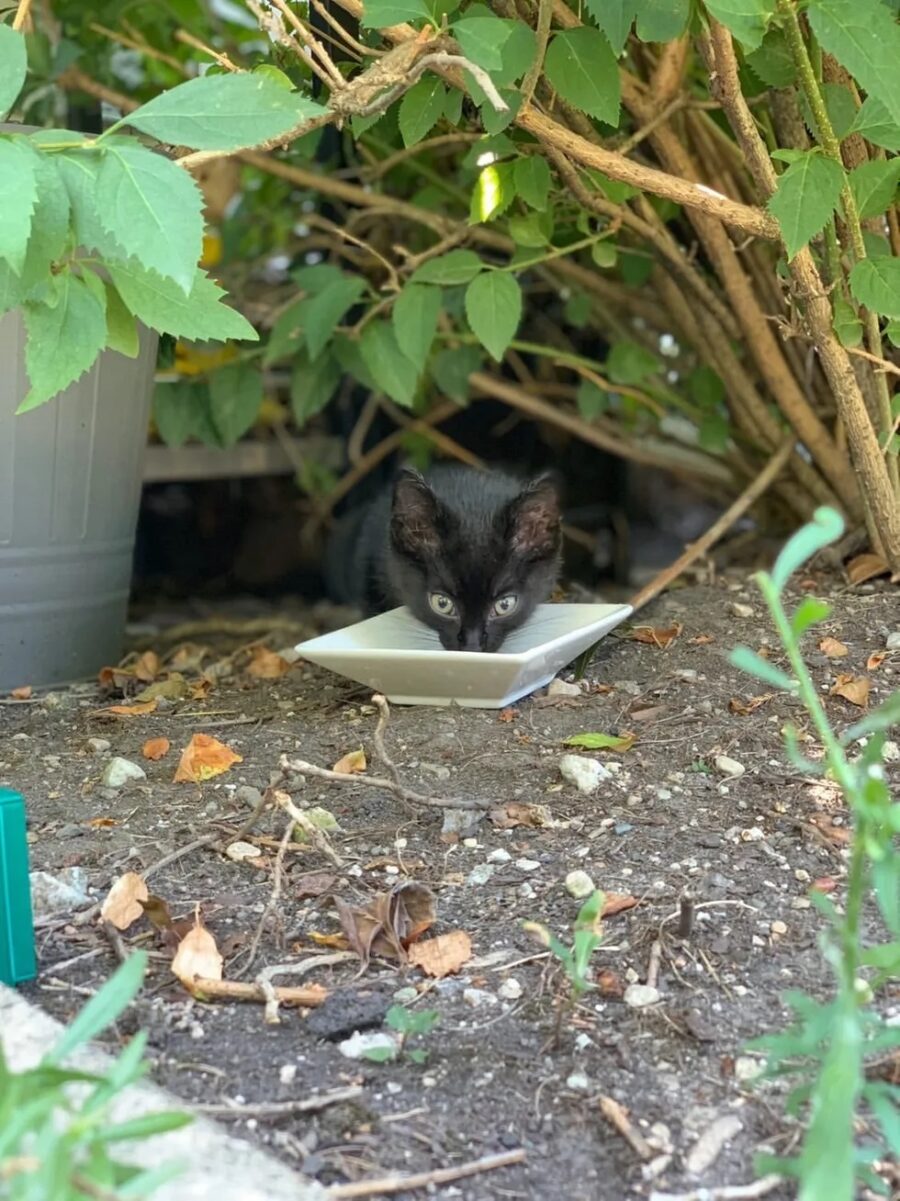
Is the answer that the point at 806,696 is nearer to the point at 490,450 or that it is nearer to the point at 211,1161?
the point at 211,1161

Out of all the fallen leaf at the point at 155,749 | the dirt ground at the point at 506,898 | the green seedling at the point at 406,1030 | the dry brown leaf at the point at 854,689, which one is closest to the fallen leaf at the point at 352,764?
the dirt ground at the point at 506,898

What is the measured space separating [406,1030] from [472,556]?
3.58ft

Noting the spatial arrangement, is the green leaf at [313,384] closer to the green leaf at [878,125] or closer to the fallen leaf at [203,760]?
the fallen leaf at [203,760]

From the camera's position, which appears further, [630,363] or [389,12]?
[630,363]

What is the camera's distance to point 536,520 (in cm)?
210

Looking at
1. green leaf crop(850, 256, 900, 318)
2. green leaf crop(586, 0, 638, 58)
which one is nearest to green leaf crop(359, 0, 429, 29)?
green leaf crop(586, 0, 638, 58)

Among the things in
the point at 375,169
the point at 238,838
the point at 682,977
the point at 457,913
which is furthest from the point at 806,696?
the point at 375,169

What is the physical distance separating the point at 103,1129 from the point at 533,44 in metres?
1.28

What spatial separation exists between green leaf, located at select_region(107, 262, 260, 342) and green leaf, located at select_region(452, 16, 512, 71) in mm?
391

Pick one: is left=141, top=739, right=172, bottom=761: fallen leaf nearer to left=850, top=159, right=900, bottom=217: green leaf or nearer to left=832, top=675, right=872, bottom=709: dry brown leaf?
left=832, top=675, right=872, bottom=709: dry brown leaf

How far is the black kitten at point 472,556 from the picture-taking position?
205 cm

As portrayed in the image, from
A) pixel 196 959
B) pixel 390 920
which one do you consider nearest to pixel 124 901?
pixel 196 959

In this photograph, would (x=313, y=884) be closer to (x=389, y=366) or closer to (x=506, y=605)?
(x=506, y=605)

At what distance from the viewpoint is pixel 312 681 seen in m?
2.08
